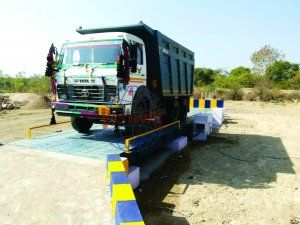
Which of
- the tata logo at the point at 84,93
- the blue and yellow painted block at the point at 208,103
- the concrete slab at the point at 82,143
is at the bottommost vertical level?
the concrete slab at the point at 82,143

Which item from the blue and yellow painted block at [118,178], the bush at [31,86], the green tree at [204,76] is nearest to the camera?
the blue and yellow painted block at [118,178]

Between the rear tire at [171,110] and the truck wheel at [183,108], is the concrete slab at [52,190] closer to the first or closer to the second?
the rear tire at [171,110]

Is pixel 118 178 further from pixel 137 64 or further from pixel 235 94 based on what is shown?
pixel 235 94

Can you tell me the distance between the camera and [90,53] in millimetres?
7938

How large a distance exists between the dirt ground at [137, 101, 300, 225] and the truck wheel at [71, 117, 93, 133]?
2.87 metres

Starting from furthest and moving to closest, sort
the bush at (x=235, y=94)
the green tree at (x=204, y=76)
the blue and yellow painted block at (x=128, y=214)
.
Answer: the green tree at (x=204, y=76) → the bush at (x=235, y=94) → the blue and yellow painted block at (x=128, y=214)

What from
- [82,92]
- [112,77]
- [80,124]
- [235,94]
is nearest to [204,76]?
[235,94]

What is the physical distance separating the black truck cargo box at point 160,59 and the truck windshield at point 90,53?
1.37 m

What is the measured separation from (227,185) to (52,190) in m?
4.16

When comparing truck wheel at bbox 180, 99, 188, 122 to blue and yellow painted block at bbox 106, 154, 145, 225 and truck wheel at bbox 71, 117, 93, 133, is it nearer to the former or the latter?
truck wheel at bbox 71, 117, 93, 133

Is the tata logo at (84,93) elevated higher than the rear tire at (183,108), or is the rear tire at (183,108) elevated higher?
the tata logo at (84,93)

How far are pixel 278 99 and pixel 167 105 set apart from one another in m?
26.6

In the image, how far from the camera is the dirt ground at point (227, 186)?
5.50 meters

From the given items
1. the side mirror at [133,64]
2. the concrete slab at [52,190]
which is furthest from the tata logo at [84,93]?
the concrete slab at [52,190]
